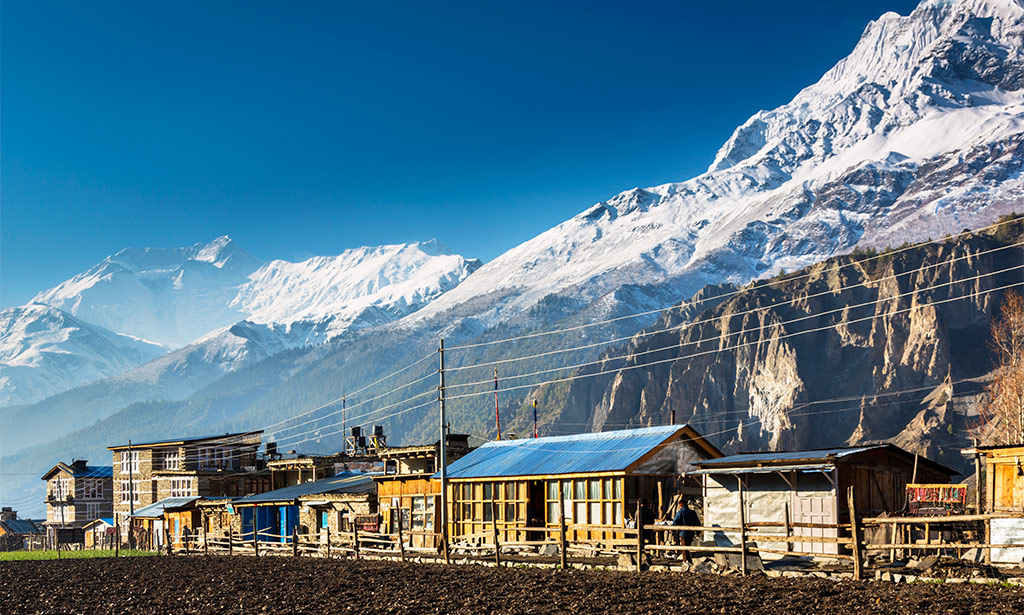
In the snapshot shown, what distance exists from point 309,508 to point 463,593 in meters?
38.7

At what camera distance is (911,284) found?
196 m

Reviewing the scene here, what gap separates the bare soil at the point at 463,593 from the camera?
82.4 feet

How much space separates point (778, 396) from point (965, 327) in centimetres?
3754

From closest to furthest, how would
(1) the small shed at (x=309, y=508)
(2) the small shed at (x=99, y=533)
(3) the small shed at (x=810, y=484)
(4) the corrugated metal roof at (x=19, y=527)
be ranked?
(3) the small shed at (x=810, y=484), (1) the small shed at (x=309, y=508), (2) the small shed at (x=99, y=533), (4) the corrugated metal roof at (x=19, y=527)

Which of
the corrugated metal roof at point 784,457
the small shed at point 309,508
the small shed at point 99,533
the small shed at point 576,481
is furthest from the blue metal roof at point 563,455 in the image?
the small shed at point 99,533

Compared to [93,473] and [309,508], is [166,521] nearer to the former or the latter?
[309,508]

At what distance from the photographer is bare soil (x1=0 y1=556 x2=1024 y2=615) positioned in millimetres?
25125

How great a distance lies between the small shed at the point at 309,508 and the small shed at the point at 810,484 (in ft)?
91.0

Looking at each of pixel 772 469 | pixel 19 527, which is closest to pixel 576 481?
pixel 772 469

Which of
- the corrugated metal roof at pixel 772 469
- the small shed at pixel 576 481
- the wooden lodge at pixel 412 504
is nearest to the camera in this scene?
the corrugated metal roof at pixel 772 469

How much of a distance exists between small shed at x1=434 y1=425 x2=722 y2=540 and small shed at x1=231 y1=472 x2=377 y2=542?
1102 centimetres

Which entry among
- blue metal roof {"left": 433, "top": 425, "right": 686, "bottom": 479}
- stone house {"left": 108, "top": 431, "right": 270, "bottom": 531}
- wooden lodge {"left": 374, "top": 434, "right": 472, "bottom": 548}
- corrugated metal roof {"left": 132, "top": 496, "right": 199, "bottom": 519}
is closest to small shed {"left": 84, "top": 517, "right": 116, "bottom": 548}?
stone house {"left": 108, "top": 431, "right": 270, "bottom": 531}

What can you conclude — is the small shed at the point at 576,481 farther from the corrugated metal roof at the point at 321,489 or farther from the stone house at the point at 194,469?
the stone house at the point at 194,469

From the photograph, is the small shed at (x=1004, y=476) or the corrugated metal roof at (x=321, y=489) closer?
the small shed at (x=1004, y=476)
